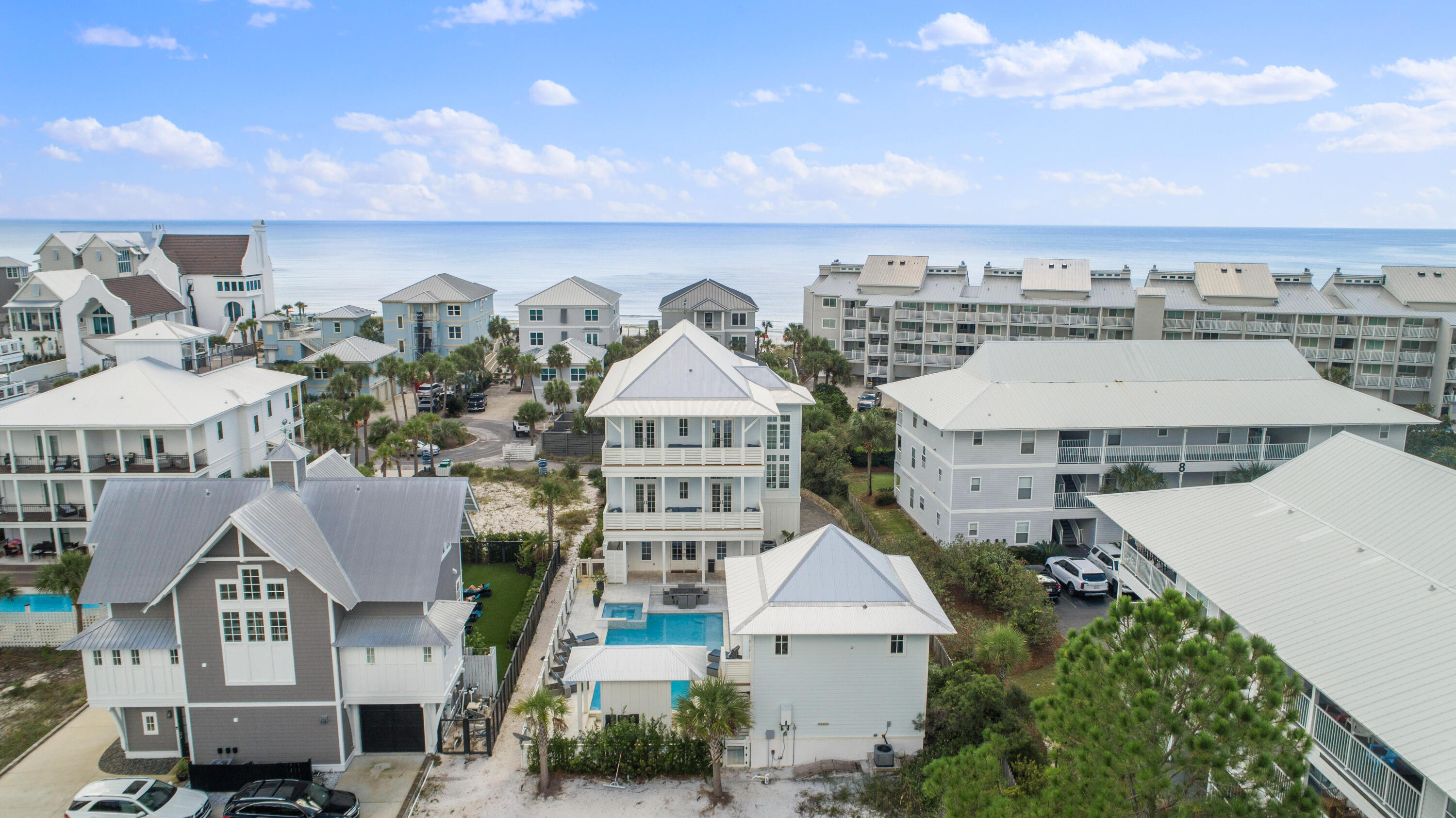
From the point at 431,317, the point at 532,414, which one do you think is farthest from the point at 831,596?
the point at 431,317

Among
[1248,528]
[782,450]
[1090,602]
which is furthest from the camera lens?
[782,450]

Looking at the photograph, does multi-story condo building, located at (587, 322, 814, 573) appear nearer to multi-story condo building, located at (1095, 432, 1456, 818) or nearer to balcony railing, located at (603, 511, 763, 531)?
balcony railing, located at (603, 511, 763, 531)

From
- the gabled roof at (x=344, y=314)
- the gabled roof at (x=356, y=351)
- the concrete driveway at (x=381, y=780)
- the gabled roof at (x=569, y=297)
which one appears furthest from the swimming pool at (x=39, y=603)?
the gabled roof at (x=569, y=297)

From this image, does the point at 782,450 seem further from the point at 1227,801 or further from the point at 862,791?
the point at 1227,801

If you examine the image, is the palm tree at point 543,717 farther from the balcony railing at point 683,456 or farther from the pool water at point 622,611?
the balcony railing at point 683,456

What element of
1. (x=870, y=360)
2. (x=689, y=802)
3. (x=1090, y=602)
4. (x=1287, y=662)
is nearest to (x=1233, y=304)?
(x=870, y=360)

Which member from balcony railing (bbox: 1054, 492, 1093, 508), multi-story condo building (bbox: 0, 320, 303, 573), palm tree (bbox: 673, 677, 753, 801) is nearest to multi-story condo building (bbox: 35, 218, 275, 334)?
multi-story condo building (bbox: 0, 320, 303, 573)

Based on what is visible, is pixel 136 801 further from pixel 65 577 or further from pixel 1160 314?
pixel 1160 314
